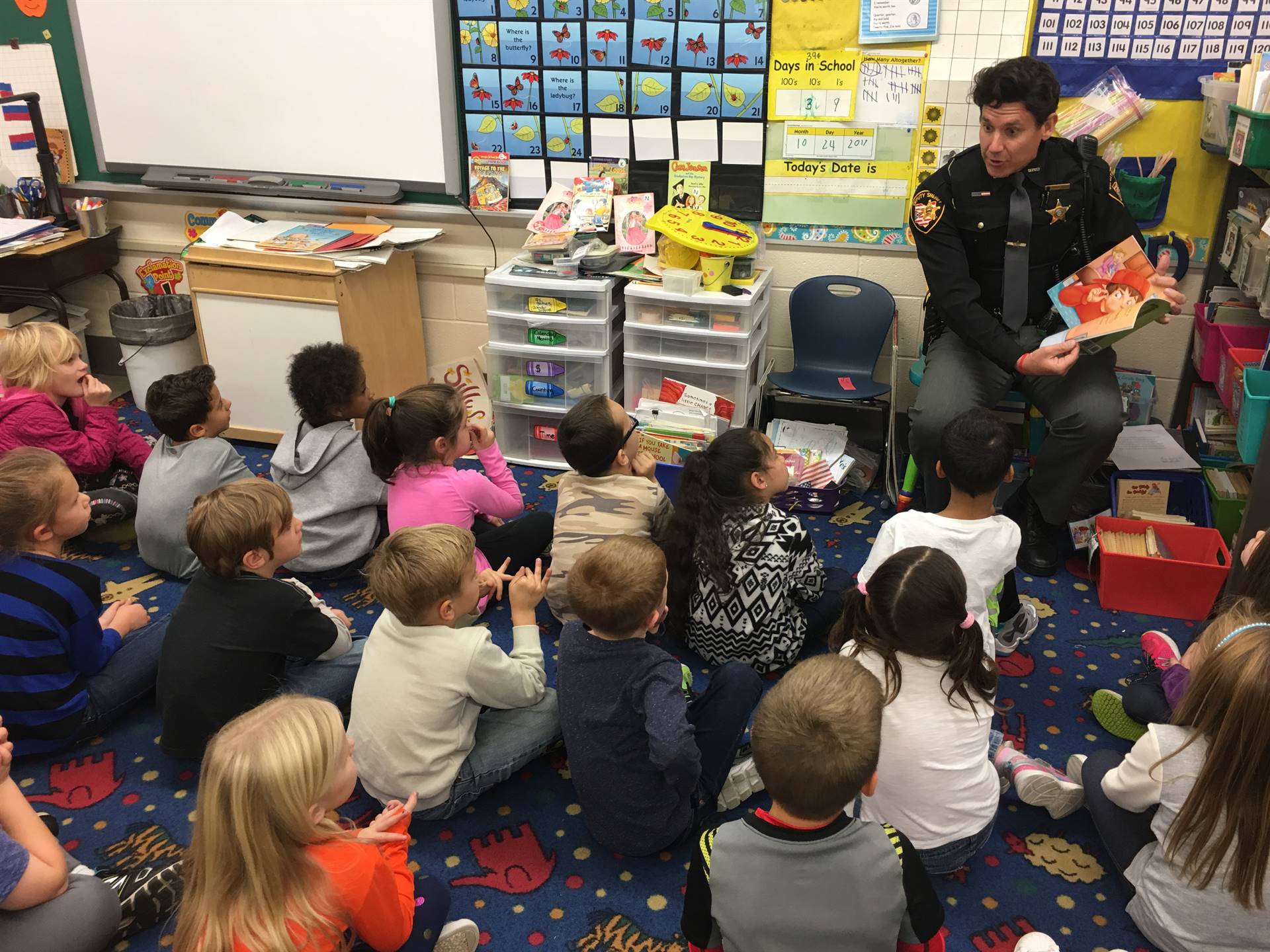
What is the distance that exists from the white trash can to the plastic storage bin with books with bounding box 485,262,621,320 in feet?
4.35

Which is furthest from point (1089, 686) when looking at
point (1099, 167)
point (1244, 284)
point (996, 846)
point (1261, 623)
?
point (1099, 167)

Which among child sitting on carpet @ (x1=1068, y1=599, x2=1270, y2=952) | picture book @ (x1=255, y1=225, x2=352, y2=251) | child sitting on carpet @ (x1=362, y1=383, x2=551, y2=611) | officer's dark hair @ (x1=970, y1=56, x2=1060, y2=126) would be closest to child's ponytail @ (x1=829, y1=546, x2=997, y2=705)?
child sitting on carpet @ (x1=1068, y1=599, x2=1270, y2=952)

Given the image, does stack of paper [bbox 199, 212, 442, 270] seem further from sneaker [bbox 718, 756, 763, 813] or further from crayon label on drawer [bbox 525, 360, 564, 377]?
sneaker [bbox 718, 756, 763, 813]

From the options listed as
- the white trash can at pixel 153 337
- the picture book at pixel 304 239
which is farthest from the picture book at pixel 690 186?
the white trash can at pixel 153 337

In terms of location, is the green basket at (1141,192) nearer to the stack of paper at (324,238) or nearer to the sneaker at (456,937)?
the stack of paper at (324,238)

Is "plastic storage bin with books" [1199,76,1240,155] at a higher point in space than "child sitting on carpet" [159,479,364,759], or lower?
higher

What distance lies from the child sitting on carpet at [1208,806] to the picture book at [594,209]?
8.21ft

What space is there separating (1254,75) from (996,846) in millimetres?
2102

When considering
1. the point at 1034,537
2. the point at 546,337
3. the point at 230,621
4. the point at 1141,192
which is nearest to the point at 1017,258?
the point at 1141,192

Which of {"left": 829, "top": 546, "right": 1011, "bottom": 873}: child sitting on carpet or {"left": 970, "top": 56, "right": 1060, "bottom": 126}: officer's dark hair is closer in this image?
{"left": 829, "top": 546, "right": 1011, "bottom": 873}: child sitting on carpet

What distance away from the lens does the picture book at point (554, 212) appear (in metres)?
Result: 3.62

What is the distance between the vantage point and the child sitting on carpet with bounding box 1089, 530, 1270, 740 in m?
1.86

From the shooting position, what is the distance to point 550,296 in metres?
3.53

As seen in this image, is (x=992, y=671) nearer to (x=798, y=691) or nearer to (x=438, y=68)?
(x=798, y=691)
